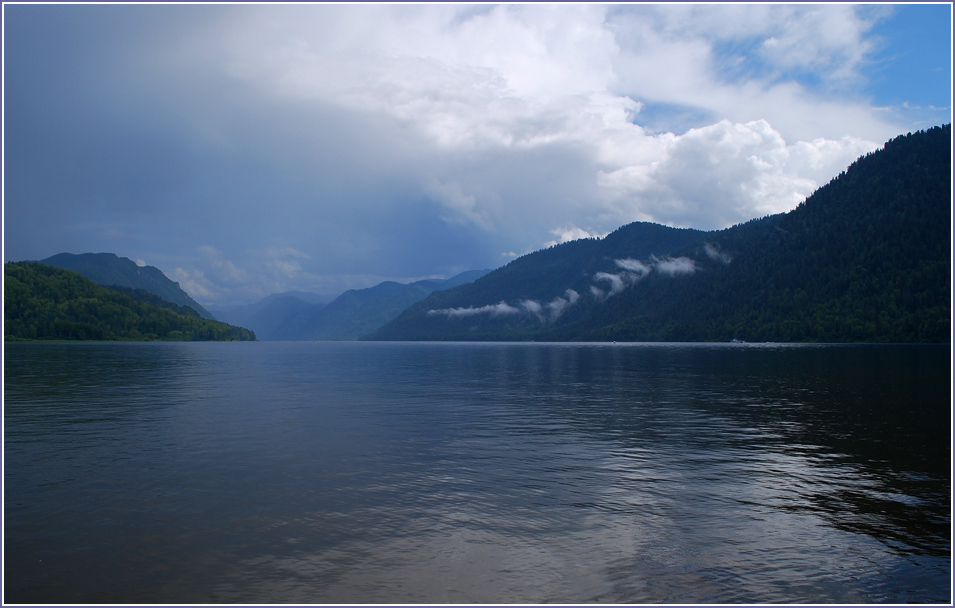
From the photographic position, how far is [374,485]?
24.1 metres

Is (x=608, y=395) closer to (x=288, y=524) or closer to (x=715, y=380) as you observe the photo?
(x=715, y=380)

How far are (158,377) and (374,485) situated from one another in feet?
234

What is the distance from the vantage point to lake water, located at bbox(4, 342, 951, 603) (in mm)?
14828

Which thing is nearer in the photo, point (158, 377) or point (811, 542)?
point (811, 542)

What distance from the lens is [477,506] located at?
20969 millimetres

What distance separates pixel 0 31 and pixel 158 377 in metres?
68.3

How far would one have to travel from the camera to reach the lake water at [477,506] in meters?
14.8

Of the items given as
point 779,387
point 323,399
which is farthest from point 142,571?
point 779,387

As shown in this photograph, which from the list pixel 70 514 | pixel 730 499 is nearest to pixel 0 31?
pixel 70 514

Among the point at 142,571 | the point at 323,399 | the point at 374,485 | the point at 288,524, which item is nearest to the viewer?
the point at 142,571

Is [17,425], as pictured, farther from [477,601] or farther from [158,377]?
[158,377]

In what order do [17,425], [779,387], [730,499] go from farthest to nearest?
1. [779,387]
2. [17,425]
3. [730,499]

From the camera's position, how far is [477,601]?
46.5ft

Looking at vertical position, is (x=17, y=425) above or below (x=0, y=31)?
below
